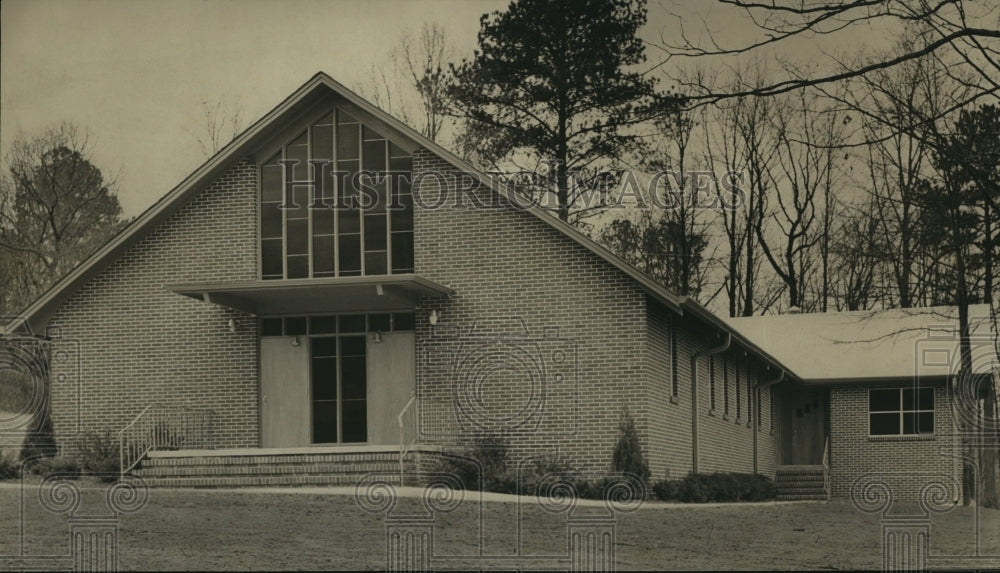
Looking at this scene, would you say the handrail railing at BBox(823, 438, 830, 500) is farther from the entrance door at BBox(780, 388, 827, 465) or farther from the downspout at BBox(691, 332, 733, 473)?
the downspout at BBox(691, 332, 733, 473)

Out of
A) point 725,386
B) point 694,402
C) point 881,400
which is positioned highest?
point 725,386

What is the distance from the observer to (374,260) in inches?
939

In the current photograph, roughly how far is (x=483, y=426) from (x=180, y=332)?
573 centimetres

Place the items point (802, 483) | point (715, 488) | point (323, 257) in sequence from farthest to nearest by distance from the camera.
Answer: point (802, 483) < point (715, 488) < point (323, 257)

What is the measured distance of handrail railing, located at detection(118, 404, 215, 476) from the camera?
75.8 feet

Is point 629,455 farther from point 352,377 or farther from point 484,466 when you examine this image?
point 352,377

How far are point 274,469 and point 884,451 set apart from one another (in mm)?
18777

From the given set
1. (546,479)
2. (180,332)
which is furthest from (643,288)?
(180,332)

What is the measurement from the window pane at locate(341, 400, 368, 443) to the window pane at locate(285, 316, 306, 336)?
1543mm

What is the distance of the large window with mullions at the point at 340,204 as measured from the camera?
2383 cm

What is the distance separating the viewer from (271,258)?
24.2 meters

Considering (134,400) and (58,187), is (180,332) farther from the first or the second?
(58,187)

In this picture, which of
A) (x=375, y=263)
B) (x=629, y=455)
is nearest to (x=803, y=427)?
(x=629, y=455)

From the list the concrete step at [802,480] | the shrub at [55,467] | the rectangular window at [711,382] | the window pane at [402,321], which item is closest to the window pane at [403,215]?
the window pane at [402,321]
